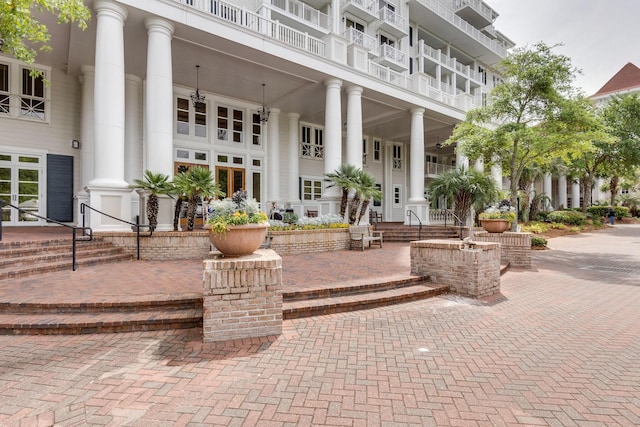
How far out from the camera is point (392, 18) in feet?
58.2

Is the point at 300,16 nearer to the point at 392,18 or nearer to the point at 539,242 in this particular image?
the point at 392,18

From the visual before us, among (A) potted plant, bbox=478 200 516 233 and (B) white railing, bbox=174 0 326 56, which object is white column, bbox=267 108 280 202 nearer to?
(B) white railing, bbox=174 0 326 56

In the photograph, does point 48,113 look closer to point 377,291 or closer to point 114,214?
point 114,214

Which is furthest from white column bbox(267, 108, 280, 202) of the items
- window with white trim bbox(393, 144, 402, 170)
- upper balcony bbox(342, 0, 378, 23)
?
window with white trim bbox(393, 144, 402, 170)

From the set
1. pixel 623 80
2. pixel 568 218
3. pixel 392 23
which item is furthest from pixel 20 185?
pixel 623 80

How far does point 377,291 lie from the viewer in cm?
536

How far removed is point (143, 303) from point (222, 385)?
2.12 meters

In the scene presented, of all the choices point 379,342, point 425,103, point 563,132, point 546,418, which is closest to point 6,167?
point 379,342

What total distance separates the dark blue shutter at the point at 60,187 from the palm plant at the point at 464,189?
14.9m

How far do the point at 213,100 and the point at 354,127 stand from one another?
20.7 ft

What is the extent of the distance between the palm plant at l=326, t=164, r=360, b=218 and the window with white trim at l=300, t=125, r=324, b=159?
585cm

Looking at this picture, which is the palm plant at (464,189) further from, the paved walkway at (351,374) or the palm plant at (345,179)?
the paved walkway at (351,374)

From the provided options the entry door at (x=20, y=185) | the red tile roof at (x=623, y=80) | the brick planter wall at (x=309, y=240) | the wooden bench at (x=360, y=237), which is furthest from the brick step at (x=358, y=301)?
the red tile roof at (x=623, y=80)

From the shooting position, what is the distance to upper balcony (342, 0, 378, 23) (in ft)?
51.7
